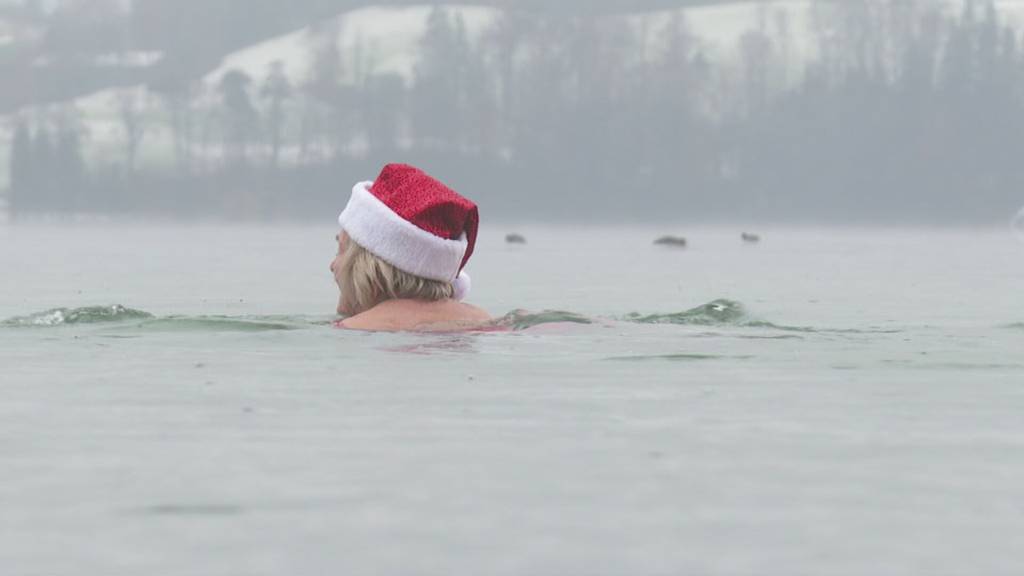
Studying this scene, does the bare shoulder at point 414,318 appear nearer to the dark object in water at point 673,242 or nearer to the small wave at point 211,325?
the small wave at point 211,325

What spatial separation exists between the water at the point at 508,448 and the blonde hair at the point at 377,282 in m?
0.36

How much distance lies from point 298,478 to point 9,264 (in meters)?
39.6

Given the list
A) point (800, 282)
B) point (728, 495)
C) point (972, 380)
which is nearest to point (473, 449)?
point (728, 495)

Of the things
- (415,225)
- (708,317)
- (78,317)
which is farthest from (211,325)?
(708,317)

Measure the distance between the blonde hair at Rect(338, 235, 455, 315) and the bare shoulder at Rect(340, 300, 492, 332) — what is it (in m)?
0.07

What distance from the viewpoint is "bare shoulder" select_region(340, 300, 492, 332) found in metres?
12.6

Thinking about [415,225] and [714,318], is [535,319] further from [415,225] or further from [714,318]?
[714,318]

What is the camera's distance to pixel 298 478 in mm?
6516

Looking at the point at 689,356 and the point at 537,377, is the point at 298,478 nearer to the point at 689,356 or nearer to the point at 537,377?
the point at 537,377

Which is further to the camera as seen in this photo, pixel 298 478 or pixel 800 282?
pixel 800 282

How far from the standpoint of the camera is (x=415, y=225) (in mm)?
12383

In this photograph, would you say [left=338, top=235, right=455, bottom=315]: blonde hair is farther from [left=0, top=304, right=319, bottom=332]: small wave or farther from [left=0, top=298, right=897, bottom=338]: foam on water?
[left=0, top=304, right=319, bottom=332]: small wave

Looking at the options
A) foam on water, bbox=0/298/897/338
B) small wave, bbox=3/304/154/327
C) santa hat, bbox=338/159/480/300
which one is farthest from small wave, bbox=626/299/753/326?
small wave, bbox=3/304/154/327

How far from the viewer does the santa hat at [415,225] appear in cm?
1242
